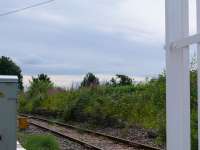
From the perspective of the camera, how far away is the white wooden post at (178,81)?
211cm

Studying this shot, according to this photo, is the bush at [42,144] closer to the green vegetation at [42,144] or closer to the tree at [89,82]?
the green vegetation at [42,144]

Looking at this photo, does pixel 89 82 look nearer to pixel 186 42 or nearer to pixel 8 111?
pixel 8 111

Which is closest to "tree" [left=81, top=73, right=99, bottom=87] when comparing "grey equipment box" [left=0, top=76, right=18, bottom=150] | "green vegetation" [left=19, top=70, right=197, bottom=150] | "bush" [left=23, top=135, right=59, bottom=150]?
"green vegetation" [left=19, top=70, right=197, bottom=150]

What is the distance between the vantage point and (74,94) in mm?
36219

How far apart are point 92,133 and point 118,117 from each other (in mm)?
4093

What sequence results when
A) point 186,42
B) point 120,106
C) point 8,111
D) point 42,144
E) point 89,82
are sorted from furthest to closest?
point 89,82
point 120,106
point 42,144
point 8,111
point 186,42

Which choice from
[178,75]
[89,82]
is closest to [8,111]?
[178,75]

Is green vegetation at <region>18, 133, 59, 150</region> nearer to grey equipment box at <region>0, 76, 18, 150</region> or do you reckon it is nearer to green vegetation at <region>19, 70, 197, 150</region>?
green vegetation at <region>19, 70, 197, 150</region>

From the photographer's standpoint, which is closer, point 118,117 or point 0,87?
point 0,87

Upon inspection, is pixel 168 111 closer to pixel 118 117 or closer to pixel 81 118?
pixel 118 117

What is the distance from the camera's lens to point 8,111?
561 cm

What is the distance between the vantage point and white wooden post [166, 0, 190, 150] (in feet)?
6.93

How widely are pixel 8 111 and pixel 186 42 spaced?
3824 millimetres

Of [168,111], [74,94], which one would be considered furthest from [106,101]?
[168,111]
